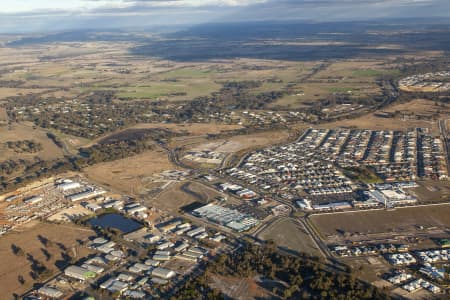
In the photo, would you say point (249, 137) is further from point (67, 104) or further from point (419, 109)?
point (67, 104)

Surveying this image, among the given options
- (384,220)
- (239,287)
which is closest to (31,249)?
(239,287)

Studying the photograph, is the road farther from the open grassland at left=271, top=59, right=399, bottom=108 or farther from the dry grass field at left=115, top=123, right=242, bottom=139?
the dry grass field at left=115, top=123, right=242, bottom=139

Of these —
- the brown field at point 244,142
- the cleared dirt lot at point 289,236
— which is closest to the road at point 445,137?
the brown field at point 244,142

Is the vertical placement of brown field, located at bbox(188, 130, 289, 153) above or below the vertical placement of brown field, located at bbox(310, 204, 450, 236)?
below

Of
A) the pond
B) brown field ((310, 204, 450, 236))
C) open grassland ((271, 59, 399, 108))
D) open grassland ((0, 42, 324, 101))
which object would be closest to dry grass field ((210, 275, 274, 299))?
brown field ((310, 204, 450, 236))

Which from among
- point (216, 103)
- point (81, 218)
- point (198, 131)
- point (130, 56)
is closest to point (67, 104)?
point (216, 103)
